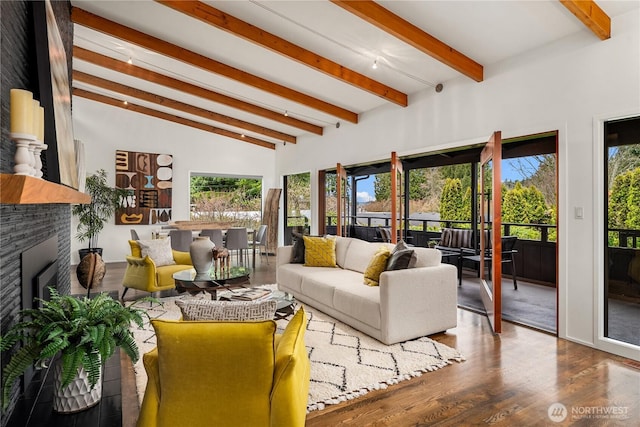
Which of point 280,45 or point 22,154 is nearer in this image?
point 22,154

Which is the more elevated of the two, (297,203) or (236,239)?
(297,203)

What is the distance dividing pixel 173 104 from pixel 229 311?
261 inches

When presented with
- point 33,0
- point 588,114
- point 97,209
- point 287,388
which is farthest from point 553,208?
point 97,209

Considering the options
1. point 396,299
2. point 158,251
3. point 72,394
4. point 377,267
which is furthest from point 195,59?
point 72,394

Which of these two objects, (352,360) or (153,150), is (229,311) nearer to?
(352,360)

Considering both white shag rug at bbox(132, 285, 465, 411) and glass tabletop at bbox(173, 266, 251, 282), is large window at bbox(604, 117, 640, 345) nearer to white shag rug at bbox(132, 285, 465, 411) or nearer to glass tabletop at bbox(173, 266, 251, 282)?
white shag rug at bbox(132, 285, 465, 411)

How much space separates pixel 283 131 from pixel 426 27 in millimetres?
5147

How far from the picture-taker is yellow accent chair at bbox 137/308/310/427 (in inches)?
57.4

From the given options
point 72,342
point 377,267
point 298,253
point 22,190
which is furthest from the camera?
point 298,253

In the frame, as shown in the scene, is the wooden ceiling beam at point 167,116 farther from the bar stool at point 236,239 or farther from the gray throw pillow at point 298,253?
the gray throw pillow at point 298,253

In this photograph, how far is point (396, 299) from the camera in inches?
127

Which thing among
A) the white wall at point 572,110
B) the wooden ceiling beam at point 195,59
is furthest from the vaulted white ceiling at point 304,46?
the white wall at point 572,110

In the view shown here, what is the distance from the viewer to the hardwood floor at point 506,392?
2.17 metres

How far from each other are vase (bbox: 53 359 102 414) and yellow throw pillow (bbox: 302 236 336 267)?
10.7ft
